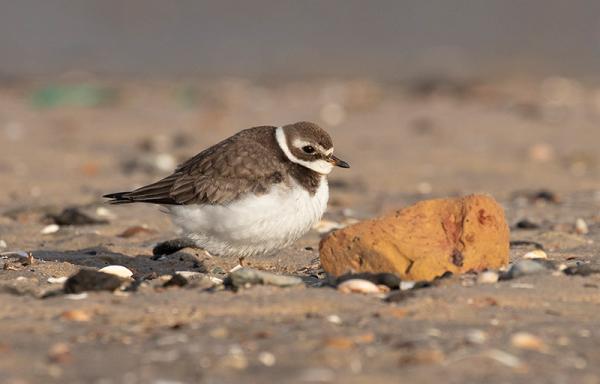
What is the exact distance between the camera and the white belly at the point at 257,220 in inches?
287

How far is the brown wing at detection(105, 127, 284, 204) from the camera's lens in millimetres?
7457

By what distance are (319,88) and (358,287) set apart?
45.2 ft

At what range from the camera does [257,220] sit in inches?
287

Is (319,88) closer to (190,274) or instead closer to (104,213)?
(104,213)

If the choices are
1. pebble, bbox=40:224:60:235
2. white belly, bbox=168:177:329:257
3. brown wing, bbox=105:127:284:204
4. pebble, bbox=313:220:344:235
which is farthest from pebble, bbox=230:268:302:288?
pebble, bbox=40:224:60:235

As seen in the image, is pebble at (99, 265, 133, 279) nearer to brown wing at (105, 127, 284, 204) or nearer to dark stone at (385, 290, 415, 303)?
brown wing at (105, 127, 284, 204)

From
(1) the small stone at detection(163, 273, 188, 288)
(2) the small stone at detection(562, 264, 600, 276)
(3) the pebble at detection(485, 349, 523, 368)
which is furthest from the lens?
(2) the small stone at detection(562, 264, 600, 276)

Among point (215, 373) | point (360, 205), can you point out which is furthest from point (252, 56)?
point (215, 373)

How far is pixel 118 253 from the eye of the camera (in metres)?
8.37

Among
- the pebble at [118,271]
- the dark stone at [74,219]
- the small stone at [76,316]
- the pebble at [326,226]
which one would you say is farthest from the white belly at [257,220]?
the dark stone at [74,219]

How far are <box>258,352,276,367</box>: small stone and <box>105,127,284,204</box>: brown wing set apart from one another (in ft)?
7.01

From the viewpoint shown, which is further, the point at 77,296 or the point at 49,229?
the point at 49,229

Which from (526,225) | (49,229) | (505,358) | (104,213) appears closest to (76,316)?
(505,358)

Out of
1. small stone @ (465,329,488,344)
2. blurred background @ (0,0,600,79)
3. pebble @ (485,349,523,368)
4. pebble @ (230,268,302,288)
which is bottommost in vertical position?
pebble @ (485,349,523,368)
